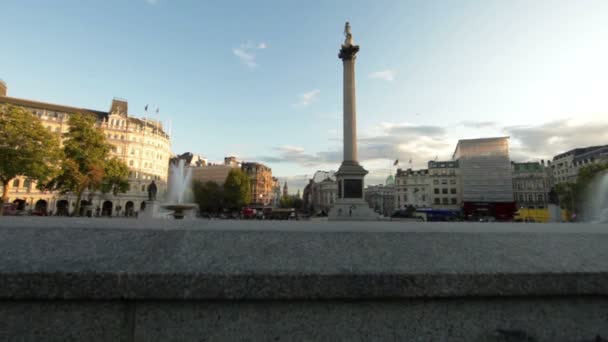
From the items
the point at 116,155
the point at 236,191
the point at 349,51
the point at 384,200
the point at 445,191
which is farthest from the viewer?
the point at 384,200

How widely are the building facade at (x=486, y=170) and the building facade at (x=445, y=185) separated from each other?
23394 mm

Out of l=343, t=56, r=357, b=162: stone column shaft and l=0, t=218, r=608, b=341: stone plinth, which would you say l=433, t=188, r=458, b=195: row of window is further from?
l=0, t=218, r=608, b=341: stone plinth

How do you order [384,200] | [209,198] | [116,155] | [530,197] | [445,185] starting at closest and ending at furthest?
[116,155], [209,198], [530,197], [445,185], [384,200]

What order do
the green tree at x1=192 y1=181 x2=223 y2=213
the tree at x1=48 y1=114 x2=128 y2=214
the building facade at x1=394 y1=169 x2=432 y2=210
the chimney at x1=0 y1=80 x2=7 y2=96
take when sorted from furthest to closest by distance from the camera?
1. the building facade at x1=394 y1=169 x2=432 y2=210
2. the green tree at x1=192 y1=181 x2=223 y2=213
3. the chimney at x1=0 y1=80 x2=7 y2=96
4. the tree at x1=48 y1=114 x2=128 y2=214

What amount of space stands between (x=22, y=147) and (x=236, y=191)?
4590 cm

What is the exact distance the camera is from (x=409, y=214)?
151 feet

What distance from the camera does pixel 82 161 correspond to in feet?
114

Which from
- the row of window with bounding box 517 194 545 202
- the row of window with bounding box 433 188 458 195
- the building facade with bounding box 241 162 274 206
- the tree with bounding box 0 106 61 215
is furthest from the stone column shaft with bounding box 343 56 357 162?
the building facade with bounding box 241 162 274 206

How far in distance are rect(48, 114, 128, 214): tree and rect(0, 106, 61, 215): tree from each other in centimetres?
296

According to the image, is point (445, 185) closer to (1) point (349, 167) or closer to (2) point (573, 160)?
(2) point (573, 160)

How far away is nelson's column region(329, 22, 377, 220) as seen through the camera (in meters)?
27.7

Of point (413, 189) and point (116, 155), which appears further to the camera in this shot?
point (413, 189)

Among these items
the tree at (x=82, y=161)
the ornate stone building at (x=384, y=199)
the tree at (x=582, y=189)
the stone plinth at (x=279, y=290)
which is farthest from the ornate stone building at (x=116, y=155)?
the ornate stone building at (x=384, y=199)

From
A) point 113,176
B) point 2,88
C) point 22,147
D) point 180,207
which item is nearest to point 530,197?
point 180,207
